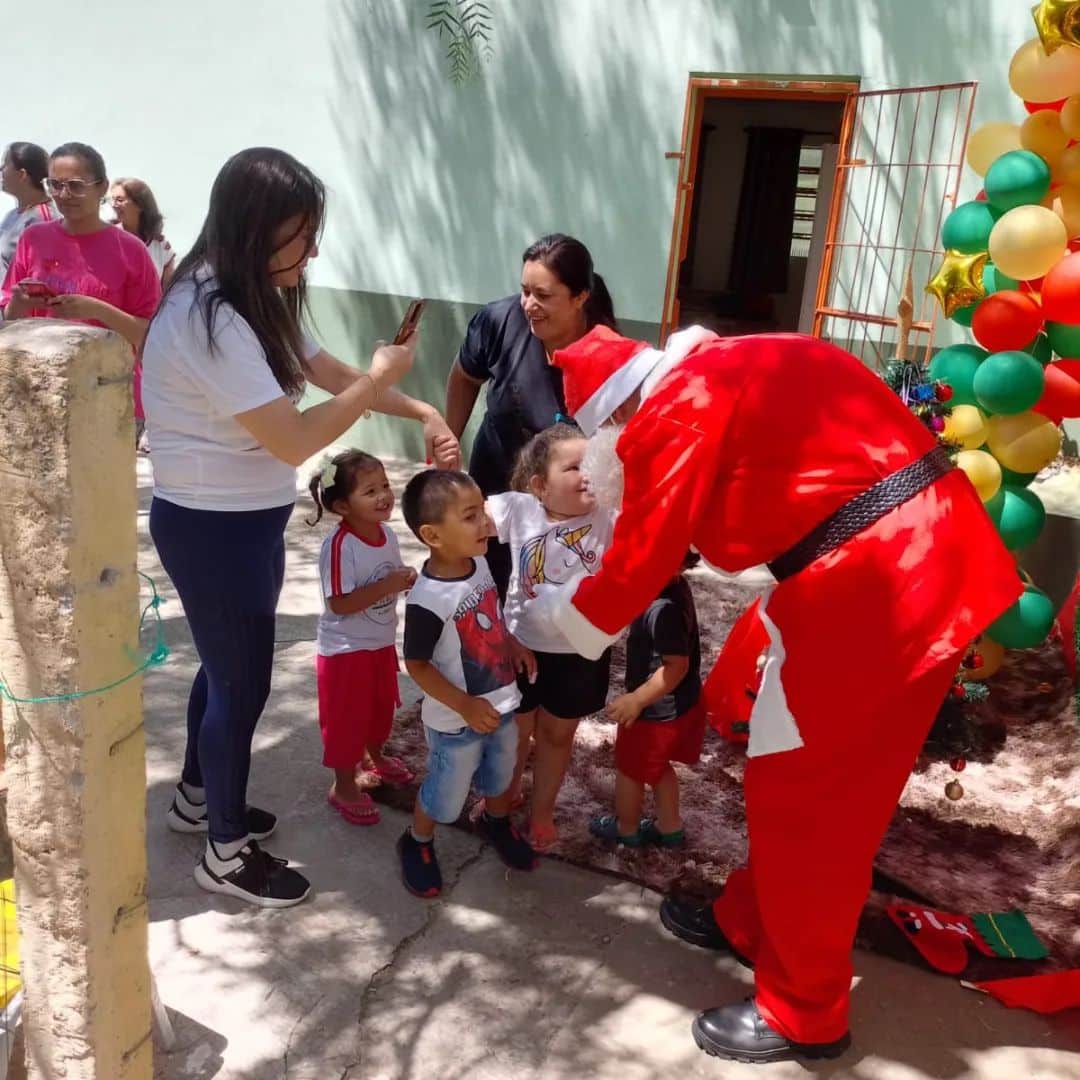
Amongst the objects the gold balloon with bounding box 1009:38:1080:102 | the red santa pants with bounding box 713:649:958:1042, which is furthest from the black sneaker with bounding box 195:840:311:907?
the gold balloon with bounding box 1009:38:1080:102

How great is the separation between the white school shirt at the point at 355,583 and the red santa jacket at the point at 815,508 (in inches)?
39.7

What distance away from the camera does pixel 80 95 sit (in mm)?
7641

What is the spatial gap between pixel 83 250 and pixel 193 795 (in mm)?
2430

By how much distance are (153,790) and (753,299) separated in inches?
450

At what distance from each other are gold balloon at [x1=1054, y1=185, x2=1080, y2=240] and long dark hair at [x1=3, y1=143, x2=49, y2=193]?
15.3ft

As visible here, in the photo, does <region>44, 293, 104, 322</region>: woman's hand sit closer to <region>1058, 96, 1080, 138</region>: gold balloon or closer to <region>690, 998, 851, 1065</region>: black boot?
<region>690, 998, 851, 1065</region>: black boot

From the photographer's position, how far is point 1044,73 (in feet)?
11.1

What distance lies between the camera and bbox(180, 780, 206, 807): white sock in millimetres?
2877

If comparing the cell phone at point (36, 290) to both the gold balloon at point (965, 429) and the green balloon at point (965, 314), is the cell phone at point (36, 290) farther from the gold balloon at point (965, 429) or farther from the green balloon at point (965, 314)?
the green balloon at point (965, 314)

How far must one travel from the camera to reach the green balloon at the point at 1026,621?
12.1ft

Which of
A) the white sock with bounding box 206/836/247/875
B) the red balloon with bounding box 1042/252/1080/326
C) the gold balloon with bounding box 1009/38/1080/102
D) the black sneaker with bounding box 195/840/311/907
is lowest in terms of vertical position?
the black sneaker with bounding box 195/840/311/907

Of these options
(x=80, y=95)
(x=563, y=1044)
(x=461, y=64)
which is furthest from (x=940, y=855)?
(x=80, y=95)

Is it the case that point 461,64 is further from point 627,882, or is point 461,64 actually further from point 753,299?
point 753,299

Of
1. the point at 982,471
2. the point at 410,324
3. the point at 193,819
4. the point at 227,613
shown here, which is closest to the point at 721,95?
the point at 982,471
